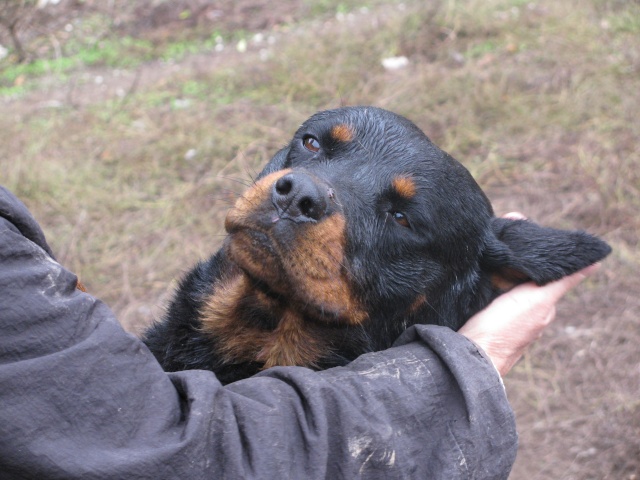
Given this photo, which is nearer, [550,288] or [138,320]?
[550,288]


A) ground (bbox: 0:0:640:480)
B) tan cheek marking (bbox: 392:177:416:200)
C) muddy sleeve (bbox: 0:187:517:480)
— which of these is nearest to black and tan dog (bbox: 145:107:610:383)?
tan cheek marking (bbox: 392:177:416:200)

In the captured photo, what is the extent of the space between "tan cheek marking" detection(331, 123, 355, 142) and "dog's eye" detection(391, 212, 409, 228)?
1.18ft

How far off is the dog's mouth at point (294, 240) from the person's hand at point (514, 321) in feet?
1.53

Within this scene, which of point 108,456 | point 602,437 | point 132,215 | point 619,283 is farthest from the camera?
point 132,215

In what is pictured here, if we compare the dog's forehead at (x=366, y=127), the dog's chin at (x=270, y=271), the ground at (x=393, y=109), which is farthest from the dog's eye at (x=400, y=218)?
the ground at (x=393, y=109)

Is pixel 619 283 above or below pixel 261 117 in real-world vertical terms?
below

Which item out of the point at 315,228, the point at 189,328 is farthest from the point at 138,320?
the point at 315,228

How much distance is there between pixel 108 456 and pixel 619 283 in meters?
4.27

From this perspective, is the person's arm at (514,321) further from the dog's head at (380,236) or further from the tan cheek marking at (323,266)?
the tan cheek marking at (323,266)

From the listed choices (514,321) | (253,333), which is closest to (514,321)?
(514,321)

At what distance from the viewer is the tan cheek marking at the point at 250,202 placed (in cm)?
202

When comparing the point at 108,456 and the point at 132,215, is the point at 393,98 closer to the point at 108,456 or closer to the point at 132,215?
the point at 132,215

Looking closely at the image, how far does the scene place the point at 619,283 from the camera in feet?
15.3

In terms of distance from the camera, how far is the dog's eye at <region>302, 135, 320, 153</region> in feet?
8.40
